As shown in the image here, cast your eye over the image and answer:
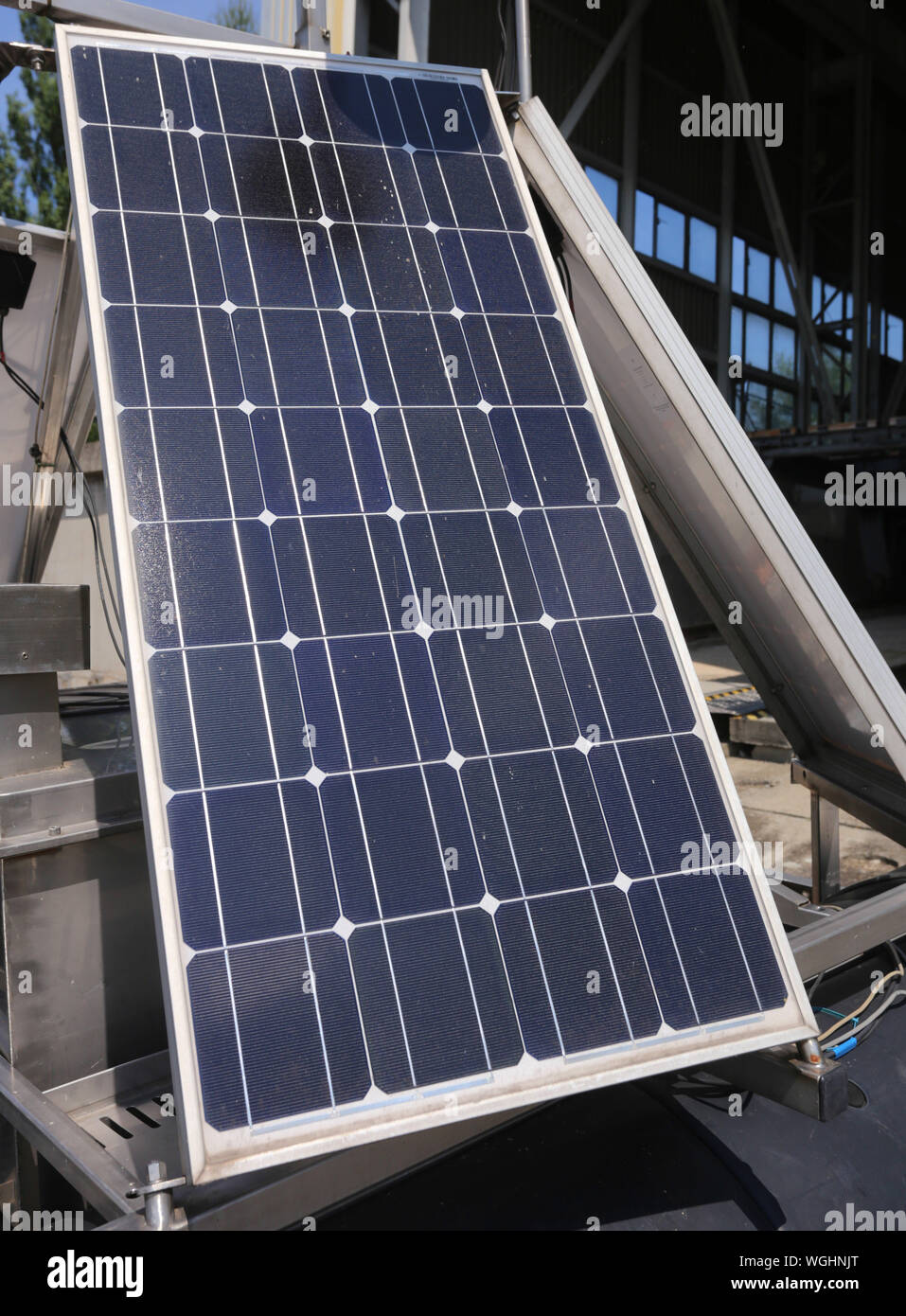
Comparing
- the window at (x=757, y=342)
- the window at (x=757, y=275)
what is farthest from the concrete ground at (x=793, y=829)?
the window at (x=757, y=275)

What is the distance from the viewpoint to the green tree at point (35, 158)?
25.5 meters

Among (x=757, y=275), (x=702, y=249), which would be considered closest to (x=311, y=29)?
(x=702, y=249)

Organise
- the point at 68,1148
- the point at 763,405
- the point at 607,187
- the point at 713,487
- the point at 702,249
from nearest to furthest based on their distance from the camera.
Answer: the point at 68,1148
the point at 713,487
the point at 607,187
the point at 702,249
the point at 763,405

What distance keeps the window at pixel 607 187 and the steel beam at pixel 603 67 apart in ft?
5.27

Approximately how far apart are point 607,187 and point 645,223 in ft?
4.22

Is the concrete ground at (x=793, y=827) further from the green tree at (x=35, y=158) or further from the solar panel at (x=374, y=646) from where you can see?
the green tree at (x=35, y=158)

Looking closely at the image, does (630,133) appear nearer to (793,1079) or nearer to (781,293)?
(781,293)

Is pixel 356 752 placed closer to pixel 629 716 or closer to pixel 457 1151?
pixel 629 716

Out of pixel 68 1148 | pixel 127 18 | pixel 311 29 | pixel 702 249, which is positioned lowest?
pixel 68 1148

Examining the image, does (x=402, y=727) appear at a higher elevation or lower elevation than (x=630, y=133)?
lower

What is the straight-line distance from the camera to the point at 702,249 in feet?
73.2

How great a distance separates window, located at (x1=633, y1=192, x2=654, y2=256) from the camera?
66.2 feet

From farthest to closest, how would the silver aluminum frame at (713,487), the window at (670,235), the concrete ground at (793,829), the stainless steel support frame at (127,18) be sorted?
the window at (670,235) < the concrete ground at (793,829) < the silver aluminum frame at (713,487) < the stainless steel support frame at (127,18)

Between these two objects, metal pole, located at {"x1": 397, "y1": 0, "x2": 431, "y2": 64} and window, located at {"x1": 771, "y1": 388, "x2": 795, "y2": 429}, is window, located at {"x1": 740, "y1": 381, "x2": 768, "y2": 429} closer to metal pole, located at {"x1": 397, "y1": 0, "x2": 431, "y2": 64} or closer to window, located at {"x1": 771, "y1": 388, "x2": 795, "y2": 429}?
window, located at {"x1": 771, "y1": 388, "x2": 795, "y2": 429}
